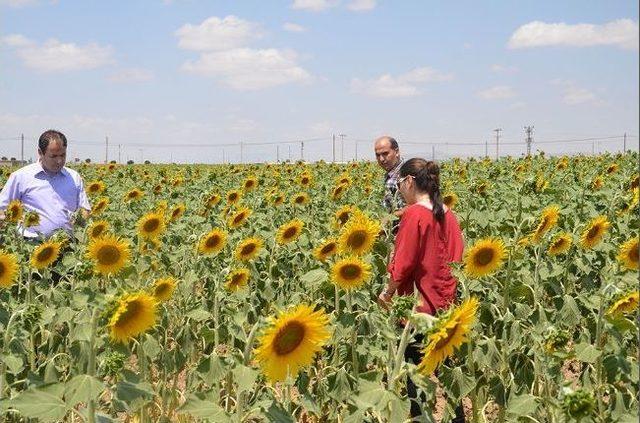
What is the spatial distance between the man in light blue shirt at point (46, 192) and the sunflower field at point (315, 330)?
0.53 feet

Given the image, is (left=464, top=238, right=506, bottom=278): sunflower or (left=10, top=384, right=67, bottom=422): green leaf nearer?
(left=10, top=384, right=67, bottom=422): green leaf

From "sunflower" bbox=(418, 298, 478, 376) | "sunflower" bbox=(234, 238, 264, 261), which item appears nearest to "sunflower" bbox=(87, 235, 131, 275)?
"sunflower" bbox=(234, 238, 264, 261)

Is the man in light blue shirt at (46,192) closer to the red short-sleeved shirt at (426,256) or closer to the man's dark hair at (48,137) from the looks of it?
the man's dark hair at (48,137)

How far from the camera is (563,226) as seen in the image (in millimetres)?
6758

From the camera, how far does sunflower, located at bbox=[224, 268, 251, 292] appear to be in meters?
4.25

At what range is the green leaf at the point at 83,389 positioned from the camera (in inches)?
95.0

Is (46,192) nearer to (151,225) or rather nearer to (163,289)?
(151,225)

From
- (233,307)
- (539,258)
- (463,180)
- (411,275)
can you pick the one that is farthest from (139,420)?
(463,180)

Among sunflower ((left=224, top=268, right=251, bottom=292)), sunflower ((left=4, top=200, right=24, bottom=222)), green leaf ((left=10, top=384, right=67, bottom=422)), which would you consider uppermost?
sunflower ((left=4, top=200, right=24, bottom=222))

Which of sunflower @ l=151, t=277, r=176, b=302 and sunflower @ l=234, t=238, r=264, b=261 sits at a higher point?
sunflower @ l=234, t=238, r=264, b=261

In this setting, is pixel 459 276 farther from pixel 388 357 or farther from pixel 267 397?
pixel 267 397

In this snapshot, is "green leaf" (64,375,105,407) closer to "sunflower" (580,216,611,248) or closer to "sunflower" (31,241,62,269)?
"sunflower" (31,241,62,269)

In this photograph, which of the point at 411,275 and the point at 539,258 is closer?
the point at 411,275

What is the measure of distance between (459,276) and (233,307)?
1.47 m
